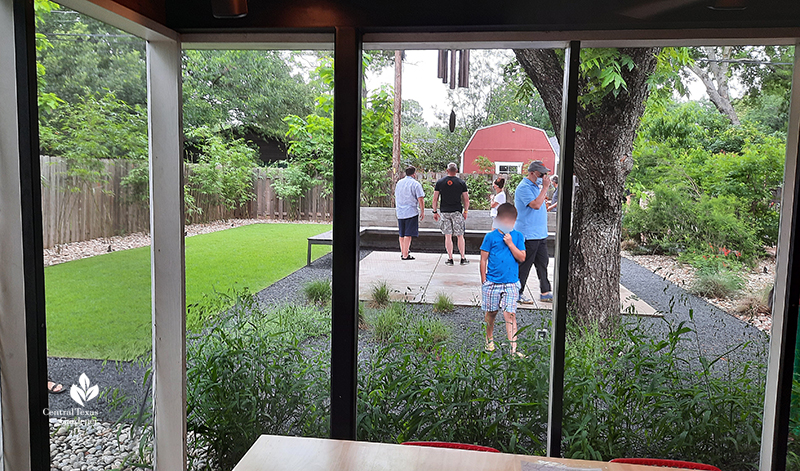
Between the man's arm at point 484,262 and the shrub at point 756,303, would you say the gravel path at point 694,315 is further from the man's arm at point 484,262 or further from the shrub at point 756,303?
the man's arm at point 484,262

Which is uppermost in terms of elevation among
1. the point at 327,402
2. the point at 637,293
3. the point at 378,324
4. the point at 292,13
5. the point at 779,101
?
the point at 292,13

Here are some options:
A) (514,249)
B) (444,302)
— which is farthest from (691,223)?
(444,302)

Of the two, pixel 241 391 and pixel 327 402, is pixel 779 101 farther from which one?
pixel 241 391

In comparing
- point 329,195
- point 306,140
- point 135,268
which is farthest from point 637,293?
point 135,268

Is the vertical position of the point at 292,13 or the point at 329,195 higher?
the point at 292,13

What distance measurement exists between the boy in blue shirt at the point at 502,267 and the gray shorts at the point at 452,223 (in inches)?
5.2

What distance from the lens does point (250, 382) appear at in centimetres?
292

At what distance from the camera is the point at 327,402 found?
2.87 m

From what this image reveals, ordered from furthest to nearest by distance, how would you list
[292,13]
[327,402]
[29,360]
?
Answer: [327,402] < [292,13] < [29,360]

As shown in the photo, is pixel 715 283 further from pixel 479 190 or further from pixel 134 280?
pixel 134 280

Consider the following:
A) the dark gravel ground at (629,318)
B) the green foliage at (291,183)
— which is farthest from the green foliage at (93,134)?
the dark gravel ground at (629,318)

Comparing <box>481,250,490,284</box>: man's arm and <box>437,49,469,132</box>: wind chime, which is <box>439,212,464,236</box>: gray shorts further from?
<box>437,49,469,132</box>: wind chime

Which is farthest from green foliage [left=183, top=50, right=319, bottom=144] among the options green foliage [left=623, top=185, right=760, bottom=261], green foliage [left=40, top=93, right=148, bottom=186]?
green foliage [left=623, top=185, right=760, bottom=261]

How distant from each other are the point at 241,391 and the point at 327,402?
45 centimetres
